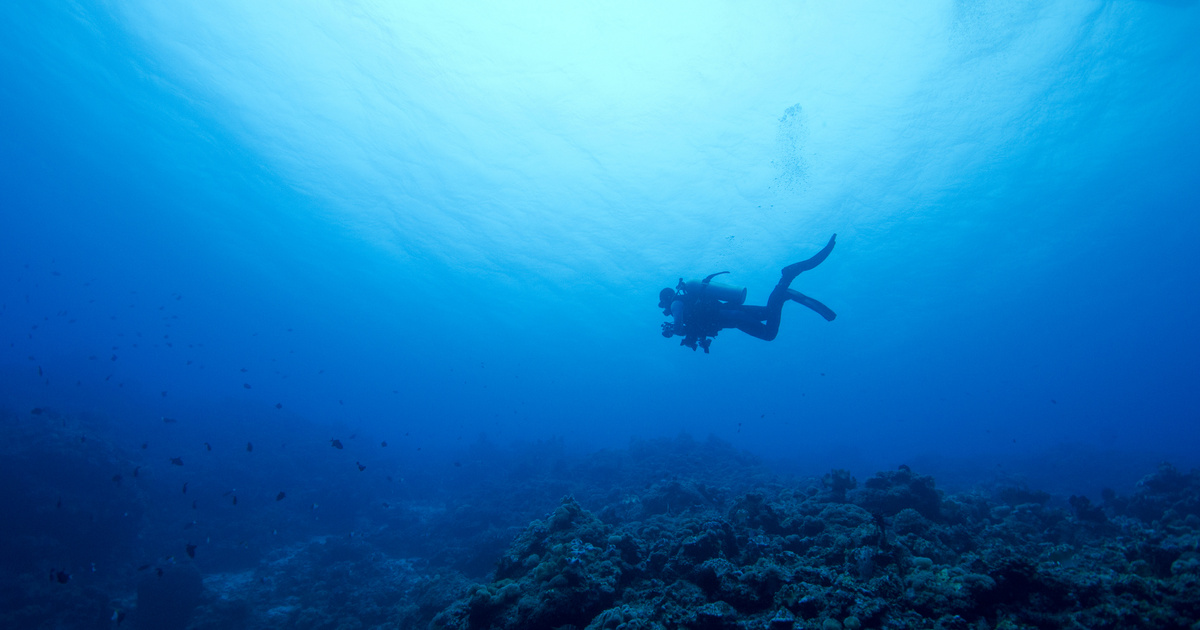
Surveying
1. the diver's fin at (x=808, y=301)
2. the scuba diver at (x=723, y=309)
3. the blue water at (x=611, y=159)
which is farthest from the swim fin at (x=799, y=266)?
the blue water at (x=611, y=159)

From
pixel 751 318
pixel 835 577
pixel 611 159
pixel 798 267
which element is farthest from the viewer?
pixel 611 159

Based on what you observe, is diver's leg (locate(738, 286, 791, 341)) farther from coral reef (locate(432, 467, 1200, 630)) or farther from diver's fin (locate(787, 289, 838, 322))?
coral reef (locate(432, 467, 1200, 630))

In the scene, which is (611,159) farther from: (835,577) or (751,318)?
(835,577)

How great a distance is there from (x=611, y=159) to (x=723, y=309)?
54.7ft

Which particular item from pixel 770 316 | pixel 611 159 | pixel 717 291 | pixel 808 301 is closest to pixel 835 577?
pixel 770 316

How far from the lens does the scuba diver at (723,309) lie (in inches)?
441

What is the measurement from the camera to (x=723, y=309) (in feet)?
37.6

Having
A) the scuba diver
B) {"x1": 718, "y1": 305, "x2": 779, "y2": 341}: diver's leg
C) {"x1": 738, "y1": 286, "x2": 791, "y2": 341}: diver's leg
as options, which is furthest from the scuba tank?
{"x1": 738, "y1": 286, "x2": 791, "y2": 341}: diver's leg

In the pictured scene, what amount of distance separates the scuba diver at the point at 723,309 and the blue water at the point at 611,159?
10408mm

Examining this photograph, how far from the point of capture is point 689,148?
23672 mm

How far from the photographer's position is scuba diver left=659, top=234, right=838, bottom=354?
36.8 feet

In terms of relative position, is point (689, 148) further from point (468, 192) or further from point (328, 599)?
point (328, 599)

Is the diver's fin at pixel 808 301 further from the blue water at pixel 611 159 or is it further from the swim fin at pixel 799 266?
the blue water at pixel 611 159

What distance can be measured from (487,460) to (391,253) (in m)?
23.4
